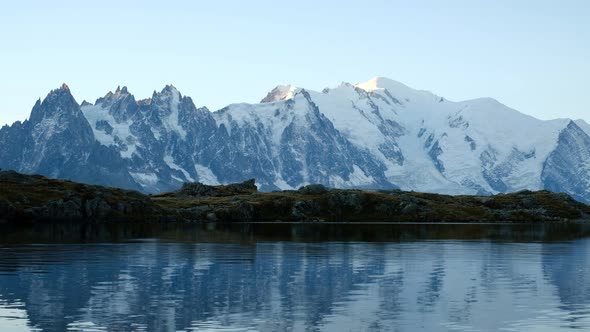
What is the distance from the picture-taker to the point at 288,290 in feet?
241

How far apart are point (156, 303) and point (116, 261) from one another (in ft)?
126

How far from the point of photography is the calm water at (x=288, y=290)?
5629cm

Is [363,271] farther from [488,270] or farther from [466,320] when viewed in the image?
[466,320]

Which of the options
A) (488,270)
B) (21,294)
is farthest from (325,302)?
(488,270)

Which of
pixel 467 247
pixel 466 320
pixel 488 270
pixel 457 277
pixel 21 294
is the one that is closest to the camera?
pixel 466 320

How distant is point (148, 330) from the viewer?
52.7m

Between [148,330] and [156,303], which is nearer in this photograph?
[148,330]

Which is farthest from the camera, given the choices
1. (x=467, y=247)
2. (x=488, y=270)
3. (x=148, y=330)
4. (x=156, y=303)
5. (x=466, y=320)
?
(x=467, y=247)

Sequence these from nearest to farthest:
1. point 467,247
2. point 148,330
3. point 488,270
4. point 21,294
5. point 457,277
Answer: point 148,330
point 21,294
point 457,277
point 488,270
point 467,247

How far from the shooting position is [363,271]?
91.6 m

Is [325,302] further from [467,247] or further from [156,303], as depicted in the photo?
[467,247]

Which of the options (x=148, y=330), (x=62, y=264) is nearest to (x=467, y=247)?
(x=62, y=264)

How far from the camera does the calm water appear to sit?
5629 centimetres

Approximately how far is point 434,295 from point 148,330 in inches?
1051
